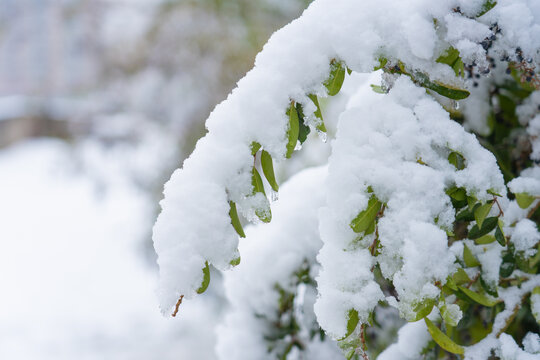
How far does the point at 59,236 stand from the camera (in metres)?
6.29

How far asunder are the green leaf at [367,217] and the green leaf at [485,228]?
15cm

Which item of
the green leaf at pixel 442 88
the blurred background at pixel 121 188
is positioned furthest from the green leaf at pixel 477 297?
the blurred background at pixel 121 188

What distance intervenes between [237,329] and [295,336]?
0.34 ft

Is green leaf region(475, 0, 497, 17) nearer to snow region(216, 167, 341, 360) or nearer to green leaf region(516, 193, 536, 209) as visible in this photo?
green leaf region(516, 193, 536, 209)

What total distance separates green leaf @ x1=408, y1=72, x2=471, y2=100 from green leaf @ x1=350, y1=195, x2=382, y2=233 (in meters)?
0.14

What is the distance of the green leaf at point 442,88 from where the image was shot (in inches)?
20.9

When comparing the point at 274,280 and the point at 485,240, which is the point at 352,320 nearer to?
the point at 485,240

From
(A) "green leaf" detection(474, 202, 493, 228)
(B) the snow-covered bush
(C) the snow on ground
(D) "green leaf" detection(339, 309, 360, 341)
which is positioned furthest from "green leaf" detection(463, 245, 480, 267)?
(C) the snow on ground

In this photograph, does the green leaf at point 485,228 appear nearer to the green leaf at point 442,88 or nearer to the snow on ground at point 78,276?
the green leaf at point 442,88

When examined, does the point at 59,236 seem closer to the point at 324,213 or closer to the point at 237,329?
the point at 237,329

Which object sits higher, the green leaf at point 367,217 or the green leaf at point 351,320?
the green leaf at point 367,217

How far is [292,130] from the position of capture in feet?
1.71

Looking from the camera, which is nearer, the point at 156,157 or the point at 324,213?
the point at 324,213

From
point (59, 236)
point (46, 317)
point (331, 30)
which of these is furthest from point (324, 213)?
point (59, 236)
